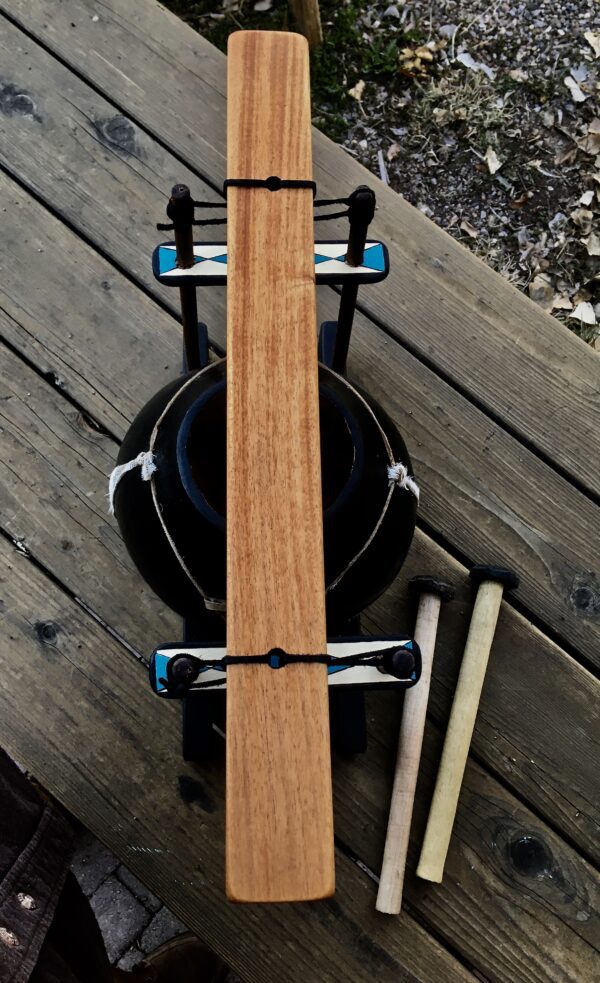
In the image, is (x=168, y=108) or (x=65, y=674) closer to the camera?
(x=65, y=674)

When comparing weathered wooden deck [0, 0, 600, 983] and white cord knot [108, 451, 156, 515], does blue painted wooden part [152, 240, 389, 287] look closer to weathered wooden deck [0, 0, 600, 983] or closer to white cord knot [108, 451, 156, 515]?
white cord knot [108, 451, 156, 515]

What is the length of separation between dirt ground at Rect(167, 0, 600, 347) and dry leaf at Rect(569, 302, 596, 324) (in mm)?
29

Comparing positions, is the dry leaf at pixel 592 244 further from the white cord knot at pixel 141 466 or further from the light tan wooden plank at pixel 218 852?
the white cord knot at pixel 141 466

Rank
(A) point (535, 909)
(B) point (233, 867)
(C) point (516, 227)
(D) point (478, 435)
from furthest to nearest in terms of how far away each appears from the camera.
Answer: (C) point (516, 227), (D) point (478, 435), (A) point (535, 909), (B) point (233, 867)

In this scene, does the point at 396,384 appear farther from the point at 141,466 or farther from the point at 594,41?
the point at 594,41

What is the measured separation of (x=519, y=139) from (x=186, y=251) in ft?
4.96

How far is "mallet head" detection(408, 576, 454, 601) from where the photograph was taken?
1.22 m

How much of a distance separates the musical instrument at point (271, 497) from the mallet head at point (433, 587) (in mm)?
248

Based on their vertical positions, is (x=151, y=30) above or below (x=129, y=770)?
above

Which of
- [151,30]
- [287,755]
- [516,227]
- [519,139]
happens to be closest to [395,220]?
[151,30]

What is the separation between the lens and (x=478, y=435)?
1.37m

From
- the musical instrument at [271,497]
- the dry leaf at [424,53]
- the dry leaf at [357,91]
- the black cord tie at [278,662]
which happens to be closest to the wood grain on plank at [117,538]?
the musical instrument at [271,497]

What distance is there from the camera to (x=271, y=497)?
2.53 ft

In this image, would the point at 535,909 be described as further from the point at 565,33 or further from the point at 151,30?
the point at 565,33
